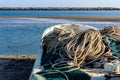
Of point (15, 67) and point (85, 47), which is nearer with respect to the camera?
point (85, 47)

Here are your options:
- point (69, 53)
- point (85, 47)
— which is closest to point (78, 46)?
point (85, 47)

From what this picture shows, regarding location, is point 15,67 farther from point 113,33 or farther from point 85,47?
point 85,47

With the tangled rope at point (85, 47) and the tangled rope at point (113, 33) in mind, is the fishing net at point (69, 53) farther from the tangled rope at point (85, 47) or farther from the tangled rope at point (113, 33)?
the tangled rope at point (113, 33)

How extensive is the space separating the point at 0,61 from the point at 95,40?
411 cm

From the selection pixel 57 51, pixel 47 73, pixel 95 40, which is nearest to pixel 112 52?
pixel 95 40

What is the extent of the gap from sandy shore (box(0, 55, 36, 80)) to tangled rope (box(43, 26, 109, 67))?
1.33 m

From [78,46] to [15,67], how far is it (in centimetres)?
322

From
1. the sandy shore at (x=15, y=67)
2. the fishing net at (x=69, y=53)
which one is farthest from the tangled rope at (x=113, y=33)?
the sandy shore at (x=15, y=67)

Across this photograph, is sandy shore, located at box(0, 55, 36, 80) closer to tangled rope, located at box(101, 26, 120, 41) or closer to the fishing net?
the fishing net

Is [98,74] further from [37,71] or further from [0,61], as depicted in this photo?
[0,61]

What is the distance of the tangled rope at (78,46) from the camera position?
333 inches

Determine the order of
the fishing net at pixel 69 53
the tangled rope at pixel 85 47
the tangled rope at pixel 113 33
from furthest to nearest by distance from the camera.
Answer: the tangled rope at pixel 113 33 → the tangled rope at pixel 85 47 → the fishing net at pixel 69 53

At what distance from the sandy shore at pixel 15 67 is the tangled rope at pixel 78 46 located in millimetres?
1330

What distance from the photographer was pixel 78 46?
344 inches
